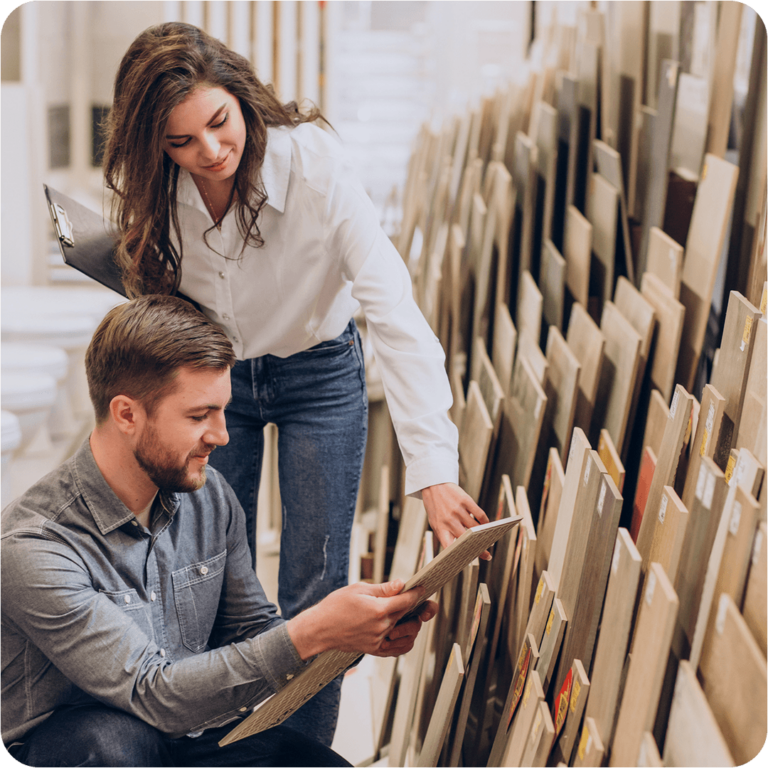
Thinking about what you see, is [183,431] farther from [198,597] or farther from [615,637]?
[615,637]

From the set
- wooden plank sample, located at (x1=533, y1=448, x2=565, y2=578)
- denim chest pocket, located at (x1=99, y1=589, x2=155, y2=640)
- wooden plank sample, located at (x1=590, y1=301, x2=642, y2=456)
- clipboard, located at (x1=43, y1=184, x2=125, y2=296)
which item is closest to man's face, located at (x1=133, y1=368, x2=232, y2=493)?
denim chest pocket, located at (x1=99, y1=589, x2=155, y2=640)

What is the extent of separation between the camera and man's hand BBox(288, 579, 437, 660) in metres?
1.05

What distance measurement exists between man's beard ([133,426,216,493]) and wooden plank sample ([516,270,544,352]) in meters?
0.88

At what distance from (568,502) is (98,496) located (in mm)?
624

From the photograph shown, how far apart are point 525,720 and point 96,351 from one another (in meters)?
0.71

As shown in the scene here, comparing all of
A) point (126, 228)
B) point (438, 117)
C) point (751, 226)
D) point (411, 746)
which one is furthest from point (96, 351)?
point (438, 117)

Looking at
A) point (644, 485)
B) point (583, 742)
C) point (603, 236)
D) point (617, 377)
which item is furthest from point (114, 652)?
point (603, 236)

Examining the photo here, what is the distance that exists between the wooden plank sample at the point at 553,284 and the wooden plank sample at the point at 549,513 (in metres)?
0.66

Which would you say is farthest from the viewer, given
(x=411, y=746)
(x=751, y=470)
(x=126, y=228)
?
(x=411, y=746)

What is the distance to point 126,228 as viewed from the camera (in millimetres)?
1397

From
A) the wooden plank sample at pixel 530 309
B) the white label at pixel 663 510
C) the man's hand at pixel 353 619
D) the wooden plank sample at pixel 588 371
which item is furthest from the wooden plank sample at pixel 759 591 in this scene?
the wooden plank sample at pixel 530 309

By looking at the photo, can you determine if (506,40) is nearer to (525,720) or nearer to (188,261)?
(188,261)

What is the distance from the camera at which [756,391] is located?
1.03 meters

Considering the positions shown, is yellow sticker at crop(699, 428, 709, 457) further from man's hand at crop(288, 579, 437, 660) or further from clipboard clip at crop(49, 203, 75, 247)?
clipboard clip at crop(49, 203, 75, 247)
